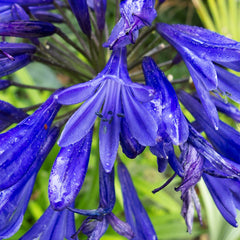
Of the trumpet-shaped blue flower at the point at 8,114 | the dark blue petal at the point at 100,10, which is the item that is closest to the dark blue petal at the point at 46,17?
the dark blue petal at the point at 100,10

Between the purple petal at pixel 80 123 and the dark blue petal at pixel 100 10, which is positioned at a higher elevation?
the dark blue petal at pixel 100 10

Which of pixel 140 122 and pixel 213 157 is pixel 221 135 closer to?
pixel 213 157

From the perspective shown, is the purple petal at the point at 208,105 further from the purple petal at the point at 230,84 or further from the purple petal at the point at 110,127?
the purple petal at the point at 110,127

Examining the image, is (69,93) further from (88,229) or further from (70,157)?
(88,229)

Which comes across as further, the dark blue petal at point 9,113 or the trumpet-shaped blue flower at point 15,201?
the dark blue petal at point 9,113

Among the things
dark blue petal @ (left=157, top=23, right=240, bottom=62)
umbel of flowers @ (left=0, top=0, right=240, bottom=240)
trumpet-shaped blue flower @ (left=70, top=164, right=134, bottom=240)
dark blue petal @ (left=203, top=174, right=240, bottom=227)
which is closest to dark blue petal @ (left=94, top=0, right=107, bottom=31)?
umbel of flowers @ (left=0, top=0, right=240, bottom=240)

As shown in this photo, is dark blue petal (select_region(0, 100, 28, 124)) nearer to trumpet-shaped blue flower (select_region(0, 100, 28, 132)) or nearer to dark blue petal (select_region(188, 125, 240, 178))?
trumpet-shaped blue flower (select_region(0, 100, 28, 132))

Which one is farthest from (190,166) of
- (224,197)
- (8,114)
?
(8,114)

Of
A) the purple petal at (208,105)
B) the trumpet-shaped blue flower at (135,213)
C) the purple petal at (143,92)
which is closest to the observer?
the purple petal at (143,92)
